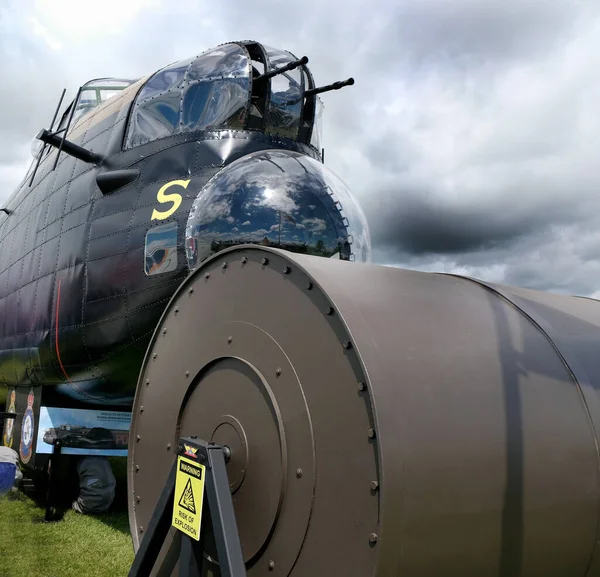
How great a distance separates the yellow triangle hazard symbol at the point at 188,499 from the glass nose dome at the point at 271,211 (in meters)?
1.52

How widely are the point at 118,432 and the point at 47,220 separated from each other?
2620 millimetres

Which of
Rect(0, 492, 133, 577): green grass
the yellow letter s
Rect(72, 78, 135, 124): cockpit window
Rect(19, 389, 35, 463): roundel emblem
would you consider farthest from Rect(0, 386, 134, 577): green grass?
Rect(72, 78, 135, 124): cockpit window

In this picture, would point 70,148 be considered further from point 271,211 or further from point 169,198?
point 271,211

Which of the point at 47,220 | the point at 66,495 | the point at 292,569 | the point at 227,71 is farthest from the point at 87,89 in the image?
the point at 292,569

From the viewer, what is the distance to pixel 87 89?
776 cm

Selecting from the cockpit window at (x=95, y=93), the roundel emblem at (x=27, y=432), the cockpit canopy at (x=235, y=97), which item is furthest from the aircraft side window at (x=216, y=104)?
the roundel emblem at (x=27, y=432)

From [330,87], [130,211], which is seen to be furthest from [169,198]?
[330,87]

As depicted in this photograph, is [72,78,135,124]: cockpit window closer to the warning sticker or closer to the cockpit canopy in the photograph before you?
the cockpit canopy

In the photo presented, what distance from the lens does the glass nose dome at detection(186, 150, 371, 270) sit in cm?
334

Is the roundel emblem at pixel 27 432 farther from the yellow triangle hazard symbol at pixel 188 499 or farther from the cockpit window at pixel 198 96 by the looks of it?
the yellow triangle hazard symbol at pixel 188 499

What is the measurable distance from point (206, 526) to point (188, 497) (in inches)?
4.7

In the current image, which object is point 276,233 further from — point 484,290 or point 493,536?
point 493,536

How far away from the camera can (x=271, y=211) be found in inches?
134

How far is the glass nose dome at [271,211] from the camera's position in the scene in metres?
3.34
